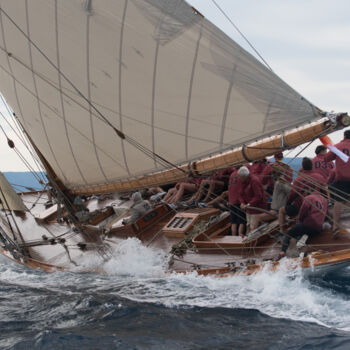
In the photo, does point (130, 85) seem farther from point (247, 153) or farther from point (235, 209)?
point (235, 209)

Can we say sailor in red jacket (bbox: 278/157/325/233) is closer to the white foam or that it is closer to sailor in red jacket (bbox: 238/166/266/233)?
sailor in red jacket (bbox: 238/166/266/233)

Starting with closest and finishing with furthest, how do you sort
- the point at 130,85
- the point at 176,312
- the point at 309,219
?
the point at 176,312
the point at 309,219
the point at 130,85

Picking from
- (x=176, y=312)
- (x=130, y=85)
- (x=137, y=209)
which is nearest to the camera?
(x=176, y=312)

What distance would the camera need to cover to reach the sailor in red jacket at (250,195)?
8086 millimetres

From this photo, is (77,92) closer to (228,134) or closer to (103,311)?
(228,134)

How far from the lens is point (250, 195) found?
27.3 feet

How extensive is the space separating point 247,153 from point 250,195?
1380 mm

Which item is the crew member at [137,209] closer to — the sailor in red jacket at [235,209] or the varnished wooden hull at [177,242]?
the varnished wooden hull at [177,242]

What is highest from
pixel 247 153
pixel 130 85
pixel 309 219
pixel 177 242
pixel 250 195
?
pixel 130 85

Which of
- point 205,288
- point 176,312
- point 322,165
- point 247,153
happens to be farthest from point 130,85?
point 322,165

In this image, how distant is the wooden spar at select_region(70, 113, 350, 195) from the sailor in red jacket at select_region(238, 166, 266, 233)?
72cm

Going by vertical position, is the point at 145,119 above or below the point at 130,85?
below

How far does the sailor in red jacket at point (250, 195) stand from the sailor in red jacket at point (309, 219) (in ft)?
3.84

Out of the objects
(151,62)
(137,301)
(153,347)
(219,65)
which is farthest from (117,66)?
(153,347)
